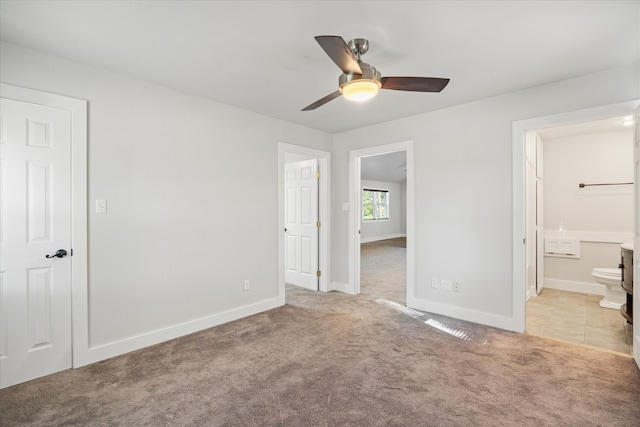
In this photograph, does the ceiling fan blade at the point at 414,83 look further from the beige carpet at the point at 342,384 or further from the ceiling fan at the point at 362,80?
the beige carpet at the point at 342,384

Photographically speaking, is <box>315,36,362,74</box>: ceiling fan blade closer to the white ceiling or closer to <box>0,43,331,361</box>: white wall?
the white ceiling

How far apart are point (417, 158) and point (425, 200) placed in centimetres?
54

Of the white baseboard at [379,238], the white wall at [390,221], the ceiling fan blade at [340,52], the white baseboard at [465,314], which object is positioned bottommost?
the white baseboard at [465,314]

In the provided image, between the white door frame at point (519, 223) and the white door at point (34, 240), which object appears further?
the white door frame at point (519, 223)

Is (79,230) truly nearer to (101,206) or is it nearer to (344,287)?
(101,206)

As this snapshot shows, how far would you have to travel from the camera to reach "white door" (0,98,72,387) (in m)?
2.23

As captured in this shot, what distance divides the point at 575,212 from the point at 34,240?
21.4 feet

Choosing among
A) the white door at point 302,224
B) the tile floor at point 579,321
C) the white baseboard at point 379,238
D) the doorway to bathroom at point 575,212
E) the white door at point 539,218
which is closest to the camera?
the tile floor at point 579,321

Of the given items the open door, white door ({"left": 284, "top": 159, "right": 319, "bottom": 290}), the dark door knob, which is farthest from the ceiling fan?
white door ({"left": 284, "top": 159, "right": 319, "bottom": 290})

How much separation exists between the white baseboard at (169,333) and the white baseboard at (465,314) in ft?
5.99

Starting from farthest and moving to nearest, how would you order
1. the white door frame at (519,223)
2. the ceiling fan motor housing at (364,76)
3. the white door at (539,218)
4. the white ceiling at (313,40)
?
the white door at (539,218)
the white door frame at (519,223)
the ceiling fan motor housing at (364,76)
the white ceiling at (313,40)

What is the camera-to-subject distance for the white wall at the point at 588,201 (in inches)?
171

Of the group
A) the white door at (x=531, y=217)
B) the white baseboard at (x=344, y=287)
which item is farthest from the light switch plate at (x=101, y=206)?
the white door at (x=531, y=217)

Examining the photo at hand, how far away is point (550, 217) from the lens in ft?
16.1
